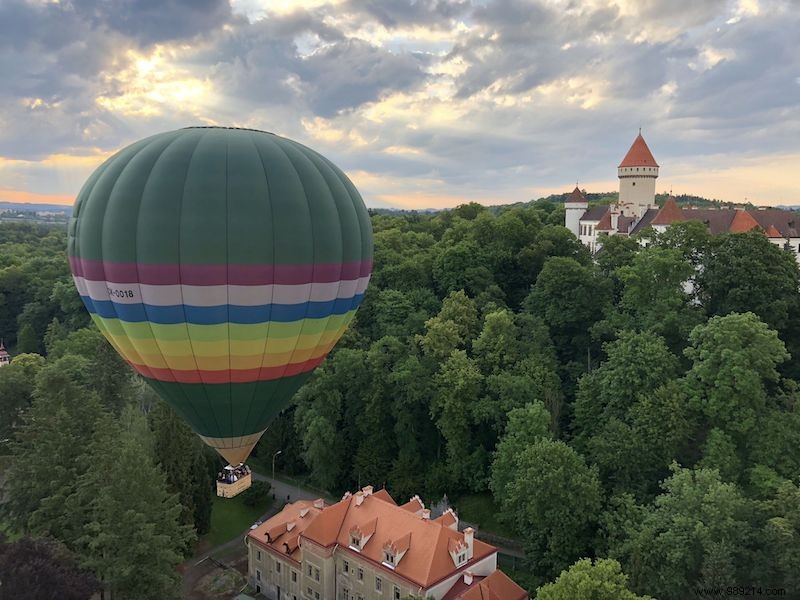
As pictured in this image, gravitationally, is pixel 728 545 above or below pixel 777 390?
below

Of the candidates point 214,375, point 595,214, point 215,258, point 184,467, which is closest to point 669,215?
point 595,214

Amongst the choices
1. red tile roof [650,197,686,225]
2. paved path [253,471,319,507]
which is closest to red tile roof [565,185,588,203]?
red tile roof [650,197,686,225]

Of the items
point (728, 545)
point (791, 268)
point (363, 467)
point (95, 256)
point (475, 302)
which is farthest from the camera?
point (475, 302)

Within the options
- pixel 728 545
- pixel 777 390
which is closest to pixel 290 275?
pixel 728 545

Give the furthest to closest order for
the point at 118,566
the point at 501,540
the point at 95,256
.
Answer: the point at 501,540 → the point at 118,566 → the point at 95,256

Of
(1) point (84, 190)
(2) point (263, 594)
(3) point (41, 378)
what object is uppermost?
(1) point (84, 190)

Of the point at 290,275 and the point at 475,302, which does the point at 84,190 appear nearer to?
the point at 290,275

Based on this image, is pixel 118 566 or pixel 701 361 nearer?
pixel 118 566

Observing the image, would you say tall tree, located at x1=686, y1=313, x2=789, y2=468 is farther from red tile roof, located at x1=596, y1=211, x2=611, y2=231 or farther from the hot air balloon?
red tile roof, located at x1=596, y1=211, x2=611, y2=231
